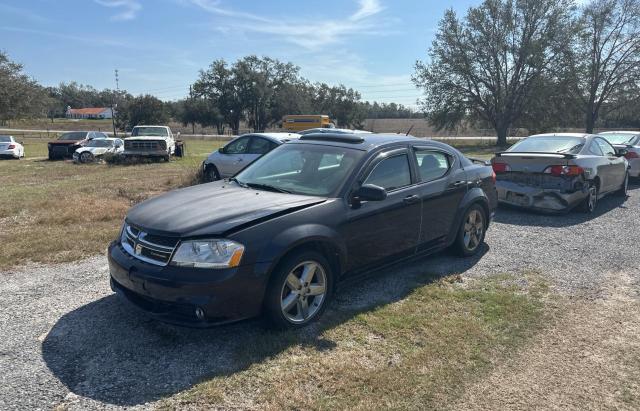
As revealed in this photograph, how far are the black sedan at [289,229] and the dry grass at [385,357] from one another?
1.13ft

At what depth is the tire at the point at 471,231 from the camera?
5.86 m

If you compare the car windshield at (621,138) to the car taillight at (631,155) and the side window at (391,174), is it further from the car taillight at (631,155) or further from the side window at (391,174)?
the side window at (391,174)

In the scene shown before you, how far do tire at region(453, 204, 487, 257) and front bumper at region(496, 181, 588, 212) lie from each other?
279 cm

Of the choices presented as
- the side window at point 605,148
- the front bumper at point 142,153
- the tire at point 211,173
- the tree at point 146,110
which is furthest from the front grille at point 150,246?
the tree at point 146,110

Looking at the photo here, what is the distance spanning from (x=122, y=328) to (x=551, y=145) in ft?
27.3

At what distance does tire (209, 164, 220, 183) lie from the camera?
12758 mm

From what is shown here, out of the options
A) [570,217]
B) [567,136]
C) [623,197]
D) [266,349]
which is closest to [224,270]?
[266,349]

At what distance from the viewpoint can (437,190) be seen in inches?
210

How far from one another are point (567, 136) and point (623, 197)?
8.43 ft

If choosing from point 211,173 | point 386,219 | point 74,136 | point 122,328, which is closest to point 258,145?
point 211,173

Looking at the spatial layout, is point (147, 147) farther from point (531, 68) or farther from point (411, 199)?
point (531, 68)

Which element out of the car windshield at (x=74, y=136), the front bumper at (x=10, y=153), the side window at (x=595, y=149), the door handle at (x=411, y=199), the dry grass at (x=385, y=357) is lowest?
the front bumper at (x=10, y=153)

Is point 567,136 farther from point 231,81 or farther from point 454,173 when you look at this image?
point 231,81

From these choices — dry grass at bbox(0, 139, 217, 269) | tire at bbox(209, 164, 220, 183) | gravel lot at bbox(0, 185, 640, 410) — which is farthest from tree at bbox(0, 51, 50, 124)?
gravel lot at bbox(0, 185, 640, 410)
